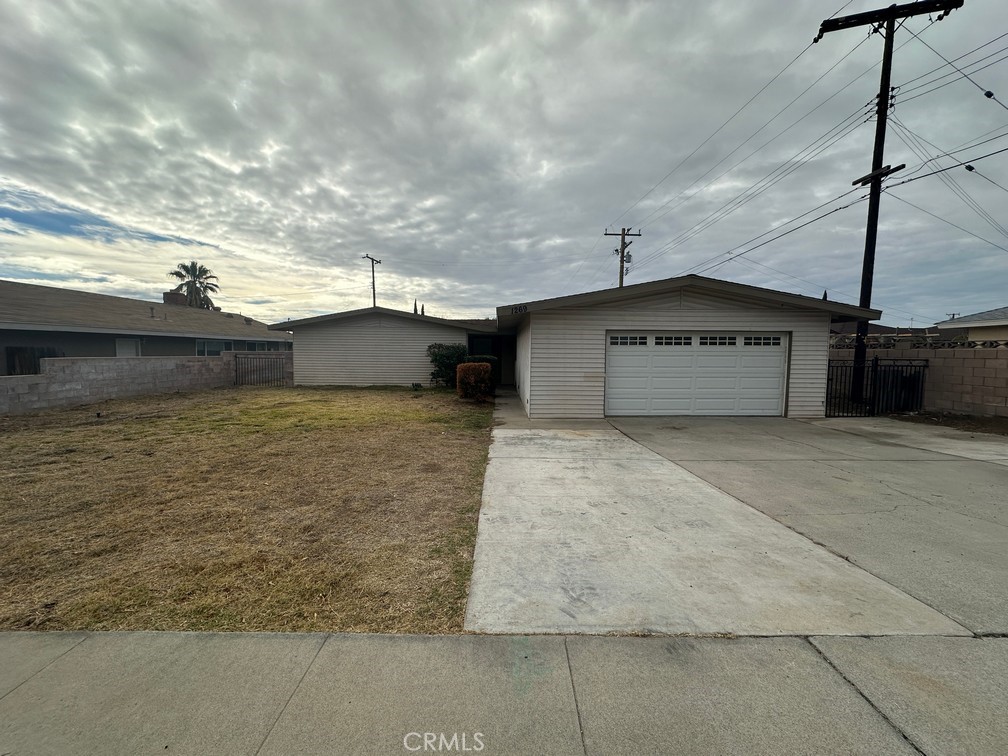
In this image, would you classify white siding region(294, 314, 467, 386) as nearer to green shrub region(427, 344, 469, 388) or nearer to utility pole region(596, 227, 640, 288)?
green shrub region(427, 344, 469, 388)

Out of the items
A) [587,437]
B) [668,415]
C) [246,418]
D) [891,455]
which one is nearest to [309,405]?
[246,418]

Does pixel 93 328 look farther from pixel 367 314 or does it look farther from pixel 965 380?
pixel 965 380

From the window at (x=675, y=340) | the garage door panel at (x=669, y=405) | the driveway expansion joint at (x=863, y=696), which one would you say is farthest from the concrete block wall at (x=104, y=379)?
the window at (x=675, y=340)

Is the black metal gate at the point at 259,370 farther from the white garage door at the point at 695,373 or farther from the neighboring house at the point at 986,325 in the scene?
the neighboring house at the point at 986,325

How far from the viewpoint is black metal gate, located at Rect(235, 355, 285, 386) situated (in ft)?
55.3

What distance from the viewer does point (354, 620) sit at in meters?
2.53

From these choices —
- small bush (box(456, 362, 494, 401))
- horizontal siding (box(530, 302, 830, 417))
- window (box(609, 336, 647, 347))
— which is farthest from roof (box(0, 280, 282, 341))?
window (box(609, 336, 647, 347))

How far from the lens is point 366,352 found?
56.9ft

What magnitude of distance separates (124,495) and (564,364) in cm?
816

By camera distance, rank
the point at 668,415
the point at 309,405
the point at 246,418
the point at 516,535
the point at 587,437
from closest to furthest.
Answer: the point at 516,535 < the point at 587,437 < the point at 246,418 < the point at 668,415 < the point at 309,405

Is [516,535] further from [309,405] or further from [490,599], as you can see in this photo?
[309,405]

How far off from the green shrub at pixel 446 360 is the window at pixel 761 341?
979 cm

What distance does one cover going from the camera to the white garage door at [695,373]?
10.3m

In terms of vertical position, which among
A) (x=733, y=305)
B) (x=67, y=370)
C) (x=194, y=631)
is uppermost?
(x=733, y=305)
